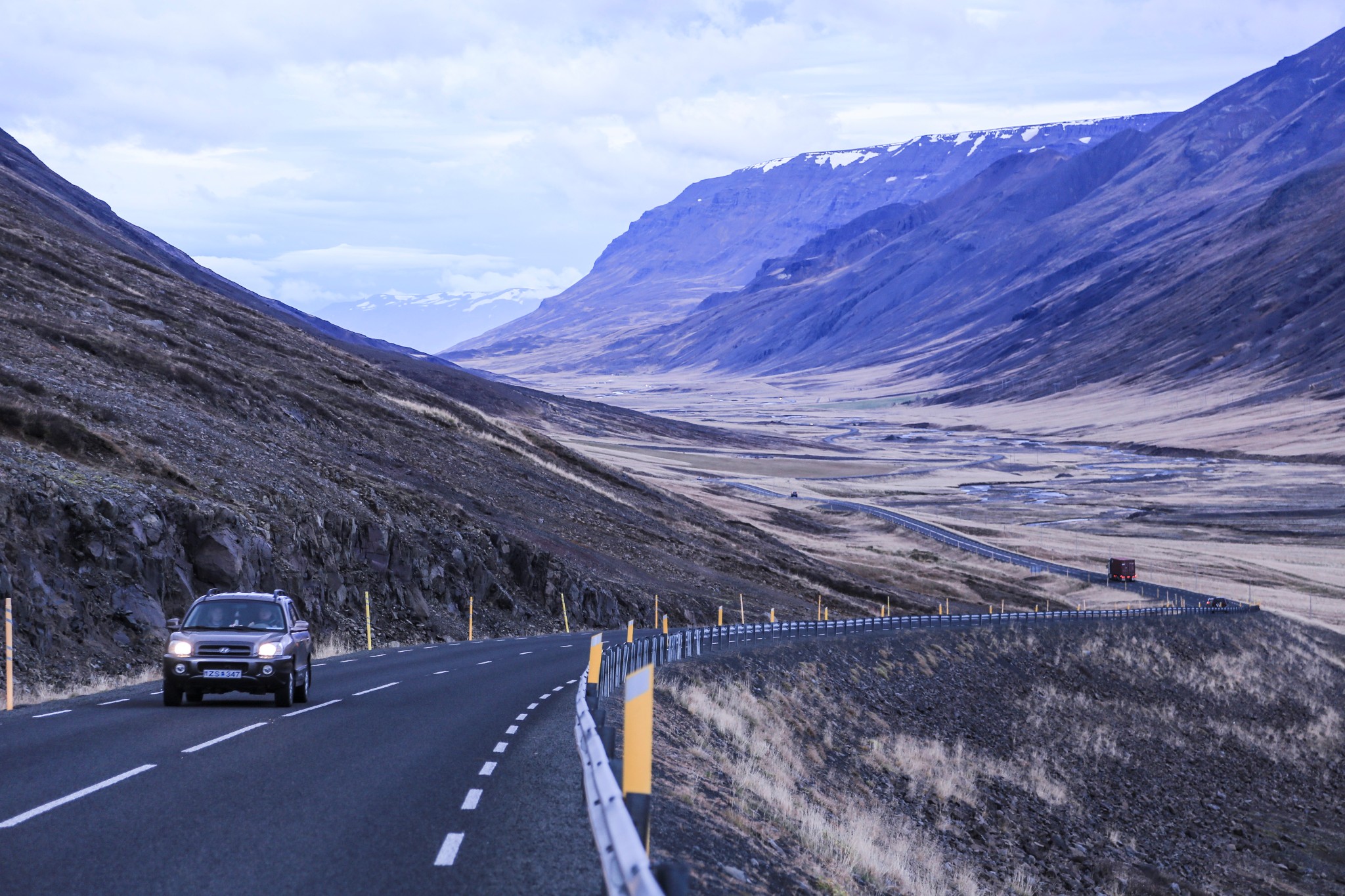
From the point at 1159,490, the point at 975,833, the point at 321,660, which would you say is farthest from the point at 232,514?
the point at 1159,490

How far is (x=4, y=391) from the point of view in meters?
32.9

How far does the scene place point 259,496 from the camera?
34.4 meters

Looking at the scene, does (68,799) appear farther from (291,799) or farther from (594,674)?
(594,674)

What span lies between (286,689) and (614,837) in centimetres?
1192

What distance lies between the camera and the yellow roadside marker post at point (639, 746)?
7309 millimetres

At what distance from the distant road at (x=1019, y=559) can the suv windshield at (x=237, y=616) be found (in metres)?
53.4

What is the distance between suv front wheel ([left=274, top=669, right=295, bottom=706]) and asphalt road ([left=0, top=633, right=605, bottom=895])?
41 centimetres

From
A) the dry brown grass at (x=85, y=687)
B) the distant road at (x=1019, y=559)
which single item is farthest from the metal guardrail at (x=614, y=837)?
the distant road at (x=1019, y=559)

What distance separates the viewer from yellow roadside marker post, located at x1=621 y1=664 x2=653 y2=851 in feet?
24.0

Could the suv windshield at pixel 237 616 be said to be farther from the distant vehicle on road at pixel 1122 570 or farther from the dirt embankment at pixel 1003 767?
the distant vehicle on road at pixel 1122 570

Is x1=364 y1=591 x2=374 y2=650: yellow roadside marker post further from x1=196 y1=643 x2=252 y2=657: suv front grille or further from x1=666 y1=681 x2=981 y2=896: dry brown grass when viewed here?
x1=196 y1=643 x2=252 y2=657: suv front grille

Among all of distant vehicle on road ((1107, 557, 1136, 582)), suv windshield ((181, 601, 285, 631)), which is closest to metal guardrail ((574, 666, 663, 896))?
suv windshield ((181, 601, 285, 631))

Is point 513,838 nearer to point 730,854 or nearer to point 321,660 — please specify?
point 730,854

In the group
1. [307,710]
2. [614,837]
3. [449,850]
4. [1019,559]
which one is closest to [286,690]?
[307,710]
